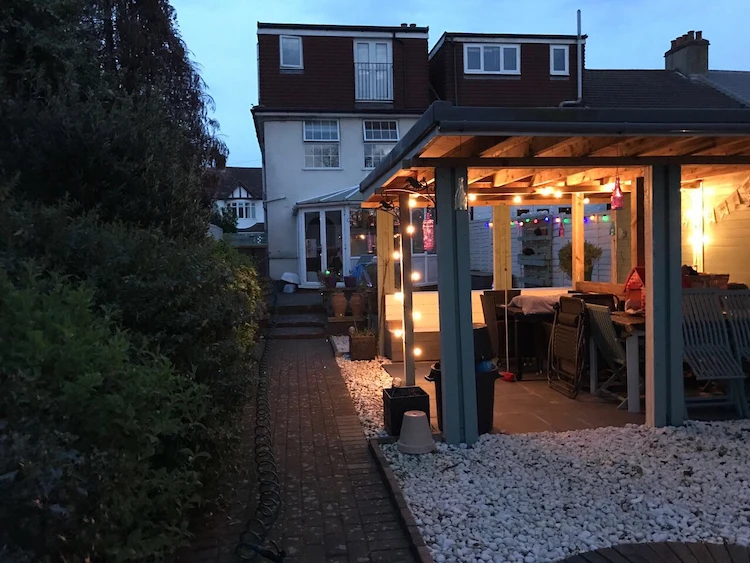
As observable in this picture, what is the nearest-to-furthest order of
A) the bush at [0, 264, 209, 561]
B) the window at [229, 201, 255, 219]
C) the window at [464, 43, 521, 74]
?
the bush at [0, 264, 209, 561], the window at [464, 43, 521, 74], the window at [229, 201, 255, 219]

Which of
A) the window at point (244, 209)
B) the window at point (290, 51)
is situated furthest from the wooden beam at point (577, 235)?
the window at point (244, 209)

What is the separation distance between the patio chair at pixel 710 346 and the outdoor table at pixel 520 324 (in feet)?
6.08

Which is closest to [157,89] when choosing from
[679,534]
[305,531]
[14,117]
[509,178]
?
[14,117]

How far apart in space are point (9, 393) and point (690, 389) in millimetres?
5955

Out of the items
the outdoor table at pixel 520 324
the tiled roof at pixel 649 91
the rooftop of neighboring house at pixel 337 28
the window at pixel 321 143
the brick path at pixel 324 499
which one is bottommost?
the brick path at pixel 324 499

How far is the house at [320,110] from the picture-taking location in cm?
1656

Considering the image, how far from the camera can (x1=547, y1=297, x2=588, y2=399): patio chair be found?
5.76 metres

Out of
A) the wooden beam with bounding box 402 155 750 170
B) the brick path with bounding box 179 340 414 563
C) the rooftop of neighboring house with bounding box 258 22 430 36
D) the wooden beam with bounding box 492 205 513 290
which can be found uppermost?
the rooftop of neighboring house with bounding box 258 22 430 36

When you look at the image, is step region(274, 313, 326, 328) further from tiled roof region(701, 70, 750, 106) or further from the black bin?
tiled roof region(701, 70, 750, 106)

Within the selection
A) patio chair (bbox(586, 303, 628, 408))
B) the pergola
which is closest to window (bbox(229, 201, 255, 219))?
patio chair (bbox(586, 303, 628, 408))

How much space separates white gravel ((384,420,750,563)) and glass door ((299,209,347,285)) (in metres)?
11.4

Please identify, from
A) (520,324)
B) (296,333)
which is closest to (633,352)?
(520,324)

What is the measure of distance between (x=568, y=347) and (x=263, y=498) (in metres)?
3.70

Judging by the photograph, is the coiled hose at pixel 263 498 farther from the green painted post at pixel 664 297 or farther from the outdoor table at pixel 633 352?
the outdoor table at pixel 633 352
